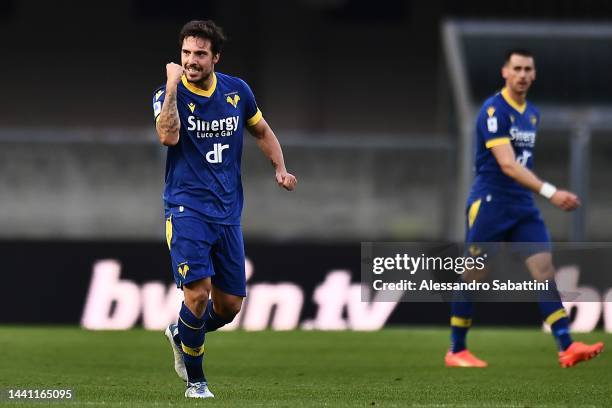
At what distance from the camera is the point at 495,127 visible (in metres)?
9.33

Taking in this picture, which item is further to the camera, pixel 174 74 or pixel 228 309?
pixel 228 309

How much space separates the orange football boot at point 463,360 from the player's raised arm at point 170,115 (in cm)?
311

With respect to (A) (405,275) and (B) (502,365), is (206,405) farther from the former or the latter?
(A) (405,275)

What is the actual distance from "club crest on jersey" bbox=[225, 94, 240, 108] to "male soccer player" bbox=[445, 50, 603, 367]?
2123mm

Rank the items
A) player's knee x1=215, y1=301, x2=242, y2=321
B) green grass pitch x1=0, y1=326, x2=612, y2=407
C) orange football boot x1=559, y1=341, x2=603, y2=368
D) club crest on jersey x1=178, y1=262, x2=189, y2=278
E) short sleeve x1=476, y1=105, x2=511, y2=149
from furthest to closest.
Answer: short sleeve x1=476, y1=105, x2=511, y2=149 → orange football boot x1=559, y1=341, x2=603, y2=368 → player's knee x1=215, y1=301, x2=242, y2=321 → green grass pitch x1=0, y1=326, x2=612, y2=407 → club crest on jersey x1=178, y1=262, x2=189, y2=278

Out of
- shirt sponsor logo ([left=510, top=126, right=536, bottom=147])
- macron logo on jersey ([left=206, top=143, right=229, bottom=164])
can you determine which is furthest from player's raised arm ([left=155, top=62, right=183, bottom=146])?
shirt sponsor logo ([left=510, top=126, right=536, bottom=147])

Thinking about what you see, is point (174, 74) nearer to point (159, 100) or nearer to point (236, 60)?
point (159, 100)

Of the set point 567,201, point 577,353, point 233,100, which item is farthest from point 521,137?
point 233,100

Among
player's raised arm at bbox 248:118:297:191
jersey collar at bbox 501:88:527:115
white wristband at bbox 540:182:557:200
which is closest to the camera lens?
player's raised arm at bbox 248:118:297:191

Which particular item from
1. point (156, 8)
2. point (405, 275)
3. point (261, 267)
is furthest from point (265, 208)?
point (156, 8)

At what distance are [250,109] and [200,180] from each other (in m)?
0.58

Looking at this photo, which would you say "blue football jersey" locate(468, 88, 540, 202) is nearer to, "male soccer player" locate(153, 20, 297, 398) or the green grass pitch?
the green grass pitch

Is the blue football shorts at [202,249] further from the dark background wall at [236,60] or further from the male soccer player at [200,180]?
the dark background wall at [236,60]

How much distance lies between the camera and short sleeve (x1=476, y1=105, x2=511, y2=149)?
9.32m
